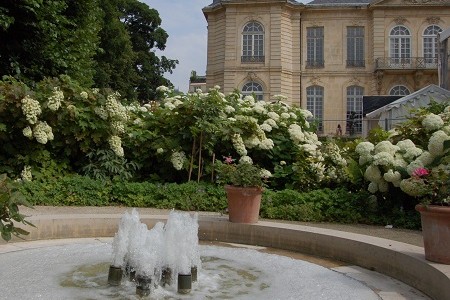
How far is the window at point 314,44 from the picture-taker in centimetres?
3338

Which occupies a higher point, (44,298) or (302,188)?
(302,188)

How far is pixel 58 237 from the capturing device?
5613 mm

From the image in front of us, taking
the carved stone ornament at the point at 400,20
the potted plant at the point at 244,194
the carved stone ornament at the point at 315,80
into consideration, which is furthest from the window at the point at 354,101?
the potted plant at the point at 244,194

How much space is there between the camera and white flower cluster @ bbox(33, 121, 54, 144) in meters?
7.83

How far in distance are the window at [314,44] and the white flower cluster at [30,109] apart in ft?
90.1

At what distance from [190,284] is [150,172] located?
5488mm

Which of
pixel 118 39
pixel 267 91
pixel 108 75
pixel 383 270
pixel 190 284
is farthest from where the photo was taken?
pixel 267 91

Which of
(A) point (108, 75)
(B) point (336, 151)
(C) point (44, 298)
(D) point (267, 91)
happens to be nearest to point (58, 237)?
(C) point (44, 298)

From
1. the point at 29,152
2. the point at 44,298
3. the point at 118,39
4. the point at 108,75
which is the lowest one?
the point at 44,298

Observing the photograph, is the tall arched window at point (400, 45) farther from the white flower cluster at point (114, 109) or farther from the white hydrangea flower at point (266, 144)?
the white flower cluster at point (114, 109)

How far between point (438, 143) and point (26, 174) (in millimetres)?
6183

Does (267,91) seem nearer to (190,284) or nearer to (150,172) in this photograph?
(150,172)

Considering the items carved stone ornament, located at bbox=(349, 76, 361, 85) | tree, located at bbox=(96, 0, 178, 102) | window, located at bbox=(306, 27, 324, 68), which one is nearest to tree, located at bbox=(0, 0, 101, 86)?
tree, located at bbox=(96, 0, 178, 102)

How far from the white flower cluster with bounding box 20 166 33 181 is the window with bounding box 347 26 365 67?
2840 cm
